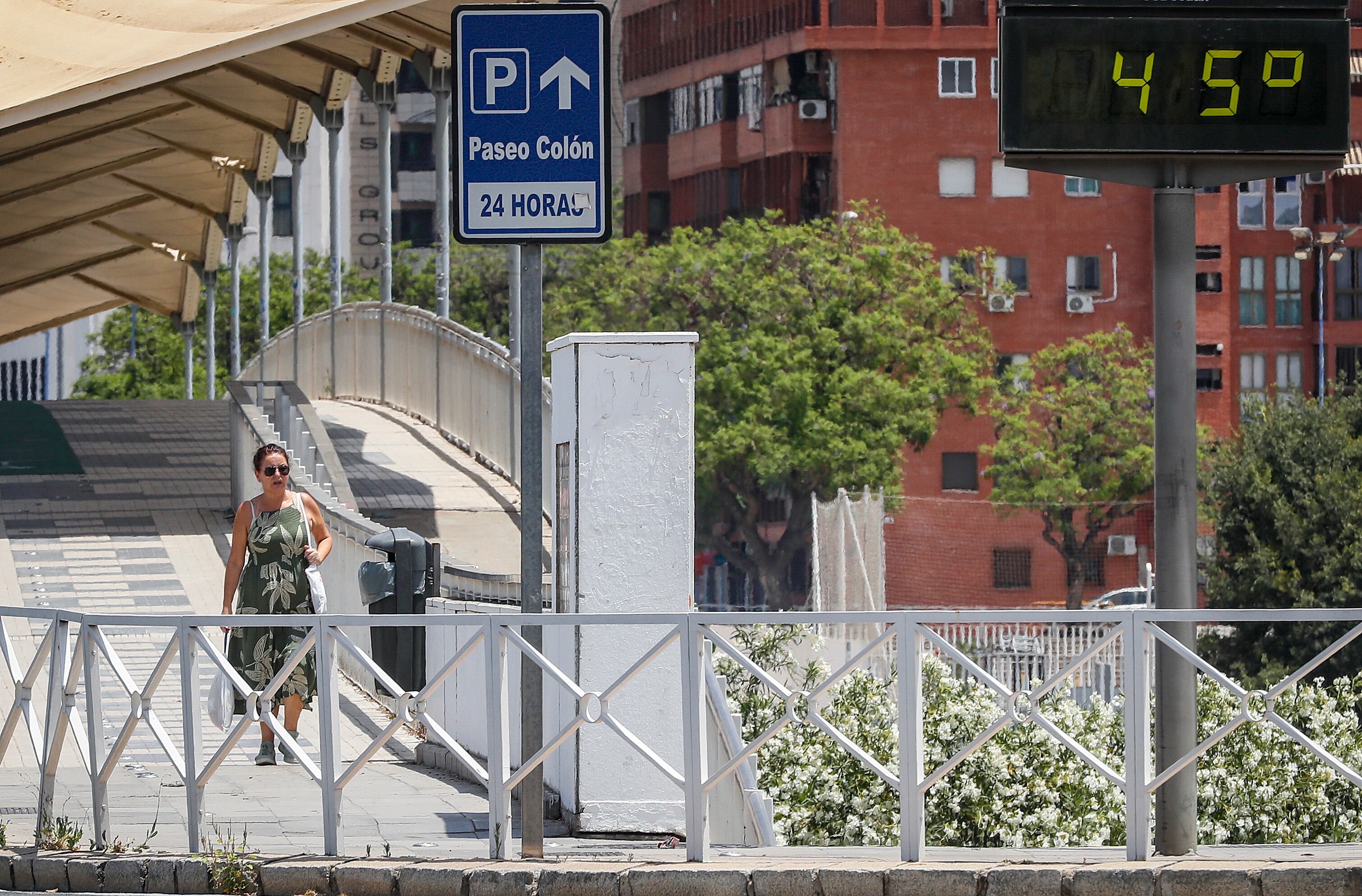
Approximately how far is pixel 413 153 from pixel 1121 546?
130 ft

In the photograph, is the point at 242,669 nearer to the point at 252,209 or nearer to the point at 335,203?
the point at 335,203

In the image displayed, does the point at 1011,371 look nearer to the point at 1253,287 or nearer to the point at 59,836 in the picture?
the point at 1253,287

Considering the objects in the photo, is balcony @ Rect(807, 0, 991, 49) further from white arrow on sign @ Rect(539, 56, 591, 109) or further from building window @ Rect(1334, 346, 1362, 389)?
white arrow on sign @ Rect(539, 56, 591, 109)

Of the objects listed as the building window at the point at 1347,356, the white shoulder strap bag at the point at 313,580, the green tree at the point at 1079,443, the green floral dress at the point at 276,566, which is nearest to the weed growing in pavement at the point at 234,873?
the green floral dress at the point at 276,566

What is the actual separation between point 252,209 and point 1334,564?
64.2 m

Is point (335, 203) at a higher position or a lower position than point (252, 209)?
lower

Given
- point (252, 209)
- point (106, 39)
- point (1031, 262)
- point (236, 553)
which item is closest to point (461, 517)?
point (106, 39)

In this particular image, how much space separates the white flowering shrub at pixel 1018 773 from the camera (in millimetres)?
10062

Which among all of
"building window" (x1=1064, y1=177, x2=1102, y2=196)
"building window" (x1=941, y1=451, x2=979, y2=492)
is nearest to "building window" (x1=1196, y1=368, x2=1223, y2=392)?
"building window" (x1=1064, y1=177, x2=1102, y2=196)

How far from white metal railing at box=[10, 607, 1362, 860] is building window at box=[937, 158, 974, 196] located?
2273 inches

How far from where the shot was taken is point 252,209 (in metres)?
91.5

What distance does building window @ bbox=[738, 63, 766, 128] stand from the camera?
68375 mm

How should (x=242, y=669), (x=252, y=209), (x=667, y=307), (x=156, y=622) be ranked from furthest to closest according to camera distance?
(x=252, y=209)
(x=667, y=307)
(x=242, y=669)
(x=156, y=622)

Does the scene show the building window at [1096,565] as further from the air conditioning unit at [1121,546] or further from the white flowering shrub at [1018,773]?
the white flowering shrub at [1018,773]
